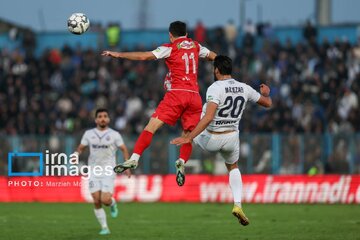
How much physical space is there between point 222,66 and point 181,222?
22.1 feet

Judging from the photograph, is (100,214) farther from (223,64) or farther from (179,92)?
(223,64)

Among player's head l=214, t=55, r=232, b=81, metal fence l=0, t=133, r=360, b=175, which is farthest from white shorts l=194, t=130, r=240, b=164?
metal fence l=0, t=133, r=360, b=175

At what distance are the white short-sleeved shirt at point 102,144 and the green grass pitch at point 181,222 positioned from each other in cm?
143

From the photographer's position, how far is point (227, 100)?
15000 millimetres

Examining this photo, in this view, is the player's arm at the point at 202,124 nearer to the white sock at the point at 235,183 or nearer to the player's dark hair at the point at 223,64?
the player's dark hair at the point at 223,64

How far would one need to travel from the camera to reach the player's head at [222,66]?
49.5 ft

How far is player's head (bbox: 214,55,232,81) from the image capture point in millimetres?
15078

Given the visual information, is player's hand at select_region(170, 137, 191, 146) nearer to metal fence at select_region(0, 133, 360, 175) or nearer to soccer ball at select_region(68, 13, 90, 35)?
soccer ball at select_region(68, 13, 90, 35)

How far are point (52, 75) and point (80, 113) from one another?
3817 mm

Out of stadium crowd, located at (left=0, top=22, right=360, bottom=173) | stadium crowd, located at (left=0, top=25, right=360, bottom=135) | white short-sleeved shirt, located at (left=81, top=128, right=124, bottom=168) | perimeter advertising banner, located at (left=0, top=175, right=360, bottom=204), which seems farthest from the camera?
stadium crowd, located at (left=0, top=25, right=360, bottom=135)

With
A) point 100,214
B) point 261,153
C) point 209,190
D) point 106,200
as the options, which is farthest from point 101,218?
point 261,153

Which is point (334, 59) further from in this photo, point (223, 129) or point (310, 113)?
point (223, 129)

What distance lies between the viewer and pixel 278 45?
3484cm

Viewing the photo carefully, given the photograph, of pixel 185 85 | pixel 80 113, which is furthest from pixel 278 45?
pixel 185 85
